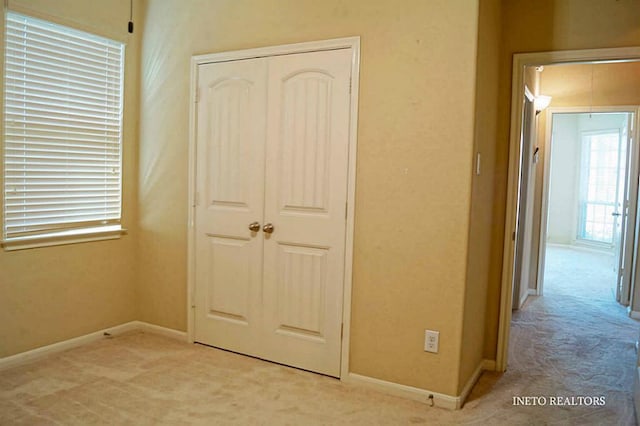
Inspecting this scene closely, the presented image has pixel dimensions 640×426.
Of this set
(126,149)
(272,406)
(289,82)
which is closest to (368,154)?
(289,82)

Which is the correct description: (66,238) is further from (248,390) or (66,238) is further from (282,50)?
(282,50)

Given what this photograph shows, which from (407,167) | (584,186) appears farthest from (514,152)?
(584,186)

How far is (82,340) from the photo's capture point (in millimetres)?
3426

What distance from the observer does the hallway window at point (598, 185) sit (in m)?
8.24

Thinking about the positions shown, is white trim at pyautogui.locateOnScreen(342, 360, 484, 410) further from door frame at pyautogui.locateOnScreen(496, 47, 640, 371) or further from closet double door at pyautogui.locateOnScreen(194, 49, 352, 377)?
door frame at pyautogui.locateOnScreen(496, 47, 640, 371)

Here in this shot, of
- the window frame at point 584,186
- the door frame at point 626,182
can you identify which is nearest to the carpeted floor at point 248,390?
the door frame at point 626,182

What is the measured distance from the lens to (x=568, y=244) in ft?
30.1

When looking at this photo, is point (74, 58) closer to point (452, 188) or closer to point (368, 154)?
point (368, 154)

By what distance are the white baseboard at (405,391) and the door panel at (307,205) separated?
15 cm

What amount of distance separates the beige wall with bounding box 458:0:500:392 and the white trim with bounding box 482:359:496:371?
94 millimetres

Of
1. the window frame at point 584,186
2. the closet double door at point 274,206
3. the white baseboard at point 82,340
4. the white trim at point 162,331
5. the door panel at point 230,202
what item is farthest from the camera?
the window frame at point 584,186

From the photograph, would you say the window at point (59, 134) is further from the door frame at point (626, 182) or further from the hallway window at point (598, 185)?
the hallway window at point (598, 185)

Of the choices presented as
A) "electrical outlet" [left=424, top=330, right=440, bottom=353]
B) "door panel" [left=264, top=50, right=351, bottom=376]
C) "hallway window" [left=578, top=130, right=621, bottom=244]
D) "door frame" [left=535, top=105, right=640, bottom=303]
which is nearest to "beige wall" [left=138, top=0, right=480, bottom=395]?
"electrical outlet" [left=424, top=330, right=440, bottom=353]

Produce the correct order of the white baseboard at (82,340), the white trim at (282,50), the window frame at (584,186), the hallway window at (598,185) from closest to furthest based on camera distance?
1. the white trim at (282,50)
2. the white baseboard at (82,340)
3. the hallway window at (598,185)
4. the window frame at (584,186)
